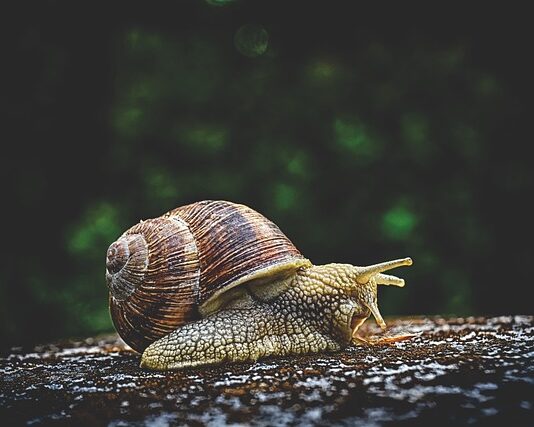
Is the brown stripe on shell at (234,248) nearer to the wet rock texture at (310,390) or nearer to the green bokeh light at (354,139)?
the wet rock texture at (310,390)

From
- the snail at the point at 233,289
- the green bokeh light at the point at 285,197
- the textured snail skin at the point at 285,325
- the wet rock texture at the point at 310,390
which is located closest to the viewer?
the wet rock texture at the point at 310,390

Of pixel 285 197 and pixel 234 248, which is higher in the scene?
pixel 285 197

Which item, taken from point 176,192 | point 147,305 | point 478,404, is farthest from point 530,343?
point 176,192

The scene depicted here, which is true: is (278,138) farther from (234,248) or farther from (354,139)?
(234,248)

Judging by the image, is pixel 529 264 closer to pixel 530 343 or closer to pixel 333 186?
pixel 333 186

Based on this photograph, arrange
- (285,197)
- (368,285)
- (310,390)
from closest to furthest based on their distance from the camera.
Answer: (310,390) < (368,285) < (285,197)

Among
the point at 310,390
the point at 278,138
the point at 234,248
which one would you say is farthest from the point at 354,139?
the point at 310,390

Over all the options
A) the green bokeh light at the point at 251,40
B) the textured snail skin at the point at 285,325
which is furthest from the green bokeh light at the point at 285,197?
the textured snail skin at the point at 285,325
